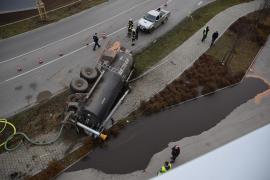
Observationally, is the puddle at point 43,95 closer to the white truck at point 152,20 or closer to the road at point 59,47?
the road at point 59,47

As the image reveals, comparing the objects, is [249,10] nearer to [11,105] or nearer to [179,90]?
[179,90]

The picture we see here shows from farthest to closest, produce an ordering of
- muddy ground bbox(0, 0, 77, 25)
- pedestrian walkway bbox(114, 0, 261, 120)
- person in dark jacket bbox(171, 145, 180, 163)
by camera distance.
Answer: muddy ground bbox(0, 0, 77, 25)
pedestrian walkway bbox(114, 0, 261, 120)
person in dark jacket bbox(171, 145, 180, 163)

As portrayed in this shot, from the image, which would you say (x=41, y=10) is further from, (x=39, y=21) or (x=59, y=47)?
(x=59, y=47)

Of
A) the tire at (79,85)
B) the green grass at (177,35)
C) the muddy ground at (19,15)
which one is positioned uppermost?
the muddy ground at (19,15)

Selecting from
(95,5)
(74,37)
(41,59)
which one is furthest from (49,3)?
(41,59)

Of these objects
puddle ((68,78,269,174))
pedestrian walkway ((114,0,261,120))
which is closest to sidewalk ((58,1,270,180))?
pedestrian walkway ((114,0,261,120))

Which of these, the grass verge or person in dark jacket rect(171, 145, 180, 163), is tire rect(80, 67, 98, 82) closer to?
the grass verge

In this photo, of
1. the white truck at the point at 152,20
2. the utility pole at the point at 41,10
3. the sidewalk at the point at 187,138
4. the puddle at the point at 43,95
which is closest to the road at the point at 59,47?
the puddle at the point at 43,95
